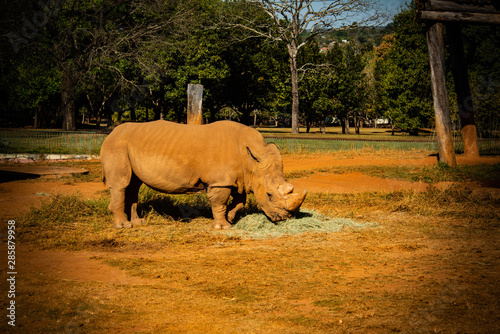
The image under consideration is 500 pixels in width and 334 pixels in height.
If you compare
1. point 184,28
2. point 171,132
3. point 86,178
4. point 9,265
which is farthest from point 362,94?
point 9,265

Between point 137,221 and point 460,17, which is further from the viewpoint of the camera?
point 460,17

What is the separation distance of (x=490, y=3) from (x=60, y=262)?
602 inches

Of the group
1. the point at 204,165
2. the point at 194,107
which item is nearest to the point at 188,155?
the point at 204,165

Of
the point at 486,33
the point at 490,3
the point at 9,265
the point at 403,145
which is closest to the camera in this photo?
the point at 9,265

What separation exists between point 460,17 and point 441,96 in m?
2.64

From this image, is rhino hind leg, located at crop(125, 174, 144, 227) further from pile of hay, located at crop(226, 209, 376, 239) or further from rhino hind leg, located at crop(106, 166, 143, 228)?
pile of hay, located at crop(226, 209, 376, 239)

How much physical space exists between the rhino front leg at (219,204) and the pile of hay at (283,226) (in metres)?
0.23

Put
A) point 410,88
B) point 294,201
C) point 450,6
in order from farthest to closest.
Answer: point 410,88 < point 450,6 < point 294,201

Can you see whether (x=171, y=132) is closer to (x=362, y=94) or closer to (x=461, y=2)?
(x=461, y=2)

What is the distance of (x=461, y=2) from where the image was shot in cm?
1571

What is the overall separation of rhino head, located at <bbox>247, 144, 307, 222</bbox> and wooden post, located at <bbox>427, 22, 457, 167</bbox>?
9346 mm

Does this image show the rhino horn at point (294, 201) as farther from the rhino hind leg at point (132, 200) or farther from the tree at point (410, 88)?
the tree at point (410, 88)

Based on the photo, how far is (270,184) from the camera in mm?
8930

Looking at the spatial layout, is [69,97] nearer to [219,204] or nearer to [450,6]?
[450,6]
